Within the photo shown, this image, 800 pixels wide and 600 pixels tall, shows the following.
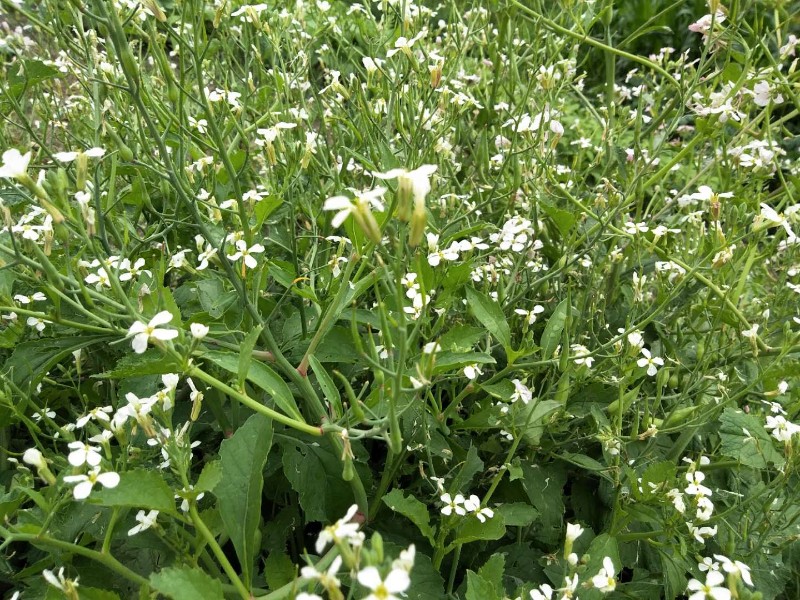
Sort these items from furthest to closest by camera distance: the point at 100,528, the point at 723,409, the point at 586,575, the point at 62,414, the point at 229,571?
the point at 62,414, the point at 723,409, the point at 586,575, the point at 100,528, the point at 229,571

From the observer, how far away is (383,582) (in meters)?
0.77

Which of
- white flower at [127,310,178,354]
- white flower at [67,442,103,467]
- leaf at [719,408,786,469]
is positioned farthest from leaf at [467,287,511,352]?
white flower at [67,442,103,467]

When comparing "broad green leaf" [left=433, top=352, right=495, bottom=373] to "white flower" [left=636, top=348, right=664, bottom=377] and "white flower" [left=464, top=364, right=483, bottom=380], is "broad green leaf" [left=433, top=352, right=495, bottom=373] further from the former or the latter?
"white flower" [left=636, top=348, right=664, bottom=377]

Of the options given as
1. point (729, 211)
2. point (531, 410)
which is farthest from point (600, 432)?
point (729, 211)

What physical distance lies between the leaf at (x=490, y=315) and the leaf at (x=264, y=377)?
48 cm

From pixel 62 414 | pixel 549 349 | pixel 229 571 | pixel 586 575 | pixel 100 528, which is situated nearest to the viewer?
pixel 229 571

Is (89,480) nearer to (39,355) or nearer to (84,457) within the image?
(84,457)

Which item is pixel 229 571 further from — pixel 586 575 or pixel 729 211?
pixel 729 211

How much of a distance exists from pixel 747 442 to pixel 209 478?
3.86 ft

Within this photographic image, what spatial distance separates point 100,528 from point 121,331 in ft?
1.36

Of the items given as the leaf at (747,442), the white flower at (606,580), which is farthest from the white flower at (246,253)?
the leaf at (747,442)

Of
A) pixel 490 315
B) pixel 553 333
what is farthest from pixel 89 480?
pixel 553 333

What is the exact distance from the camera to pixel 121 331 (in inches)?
43.6

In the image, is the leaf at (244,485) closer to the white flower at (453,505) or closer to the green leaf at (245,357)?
the green leaf at (245,357)
